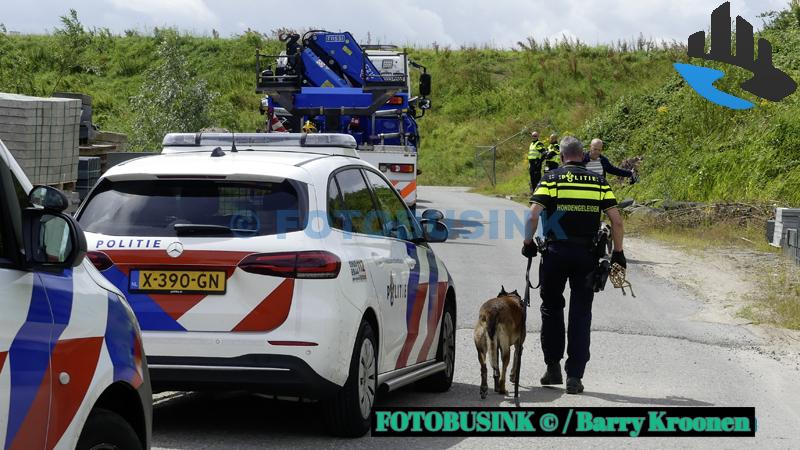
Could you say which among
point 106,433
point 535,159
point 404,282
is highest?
point 535,159

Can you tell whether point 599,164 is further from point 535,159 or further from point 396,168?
point 535,159

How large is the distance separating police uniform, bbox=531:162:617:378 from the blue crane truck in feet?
39.9

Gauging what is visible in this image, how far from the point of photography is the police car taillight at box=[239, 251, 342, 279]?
264 inches

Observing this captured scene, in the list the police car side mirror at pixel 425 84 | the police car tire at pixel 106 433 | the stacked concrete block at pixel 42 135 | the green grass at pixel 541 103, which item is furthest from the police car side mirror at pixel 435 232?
the police car side mirror at pixel 425 84

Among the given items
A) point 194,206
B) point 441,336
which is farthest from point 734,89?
point 194,206

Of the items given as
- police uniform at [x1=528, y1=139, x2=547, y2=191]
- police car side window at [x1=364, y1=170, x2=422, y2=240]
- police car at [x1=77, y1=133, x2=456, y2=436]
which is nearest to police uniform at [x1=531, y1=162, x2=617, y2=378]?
police car side window at [x1=364, y1=170, x2=422, y2=240]

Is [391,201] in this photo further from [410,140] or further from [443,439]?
[410,140]

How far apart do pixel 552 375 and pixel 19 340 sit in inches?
253

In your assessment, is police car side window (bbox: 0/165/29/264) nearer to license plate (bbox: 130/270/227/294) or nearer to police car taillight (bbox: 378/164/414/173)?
license plate (bbox: 130/270/227/294)

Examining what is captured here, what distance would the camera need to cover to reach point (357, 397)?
7.07 m

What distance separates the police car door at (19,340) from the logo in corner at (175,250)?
2.92 m

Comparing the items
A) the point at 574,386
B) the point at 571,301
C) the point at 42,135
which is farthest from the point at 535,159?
the point at 574,386

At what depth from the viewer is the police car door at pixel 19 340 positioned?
3.51m

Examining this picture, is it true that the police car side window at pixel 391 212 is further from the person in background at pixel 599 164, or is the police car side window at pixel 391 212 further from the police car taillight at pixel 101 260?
the person in background at pixel 599 164
